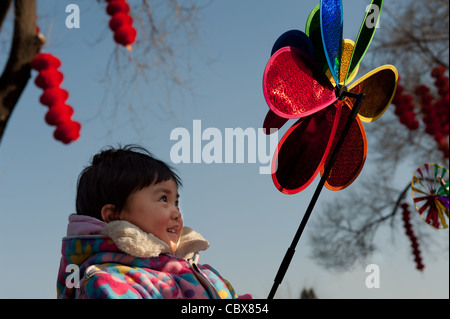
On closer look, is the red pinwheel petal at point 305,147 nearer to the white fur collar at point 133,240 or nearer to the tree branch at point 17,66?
the white fur collar at point 133,240

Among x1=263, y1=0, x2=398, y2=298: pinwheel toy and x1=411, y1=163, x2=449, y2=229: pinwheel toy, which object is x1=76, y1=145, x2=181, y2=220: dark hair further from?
x1=411, y1=163, x2=449, y2=229: pinwheel toy

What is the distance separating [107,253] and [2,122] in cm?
115

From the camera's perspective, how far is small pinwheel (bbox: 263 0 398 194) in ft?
5.65

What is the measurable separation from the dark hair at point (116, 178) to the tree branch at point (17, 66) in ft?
2.74

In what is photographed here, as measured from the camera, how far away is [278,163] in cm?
183

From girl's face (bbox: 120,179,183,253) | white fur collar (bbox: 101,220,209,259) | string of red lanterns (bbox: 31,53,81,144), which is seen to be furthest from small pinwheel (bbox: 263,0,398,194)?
string of red lanterns (bbox: 31,53,81,144)

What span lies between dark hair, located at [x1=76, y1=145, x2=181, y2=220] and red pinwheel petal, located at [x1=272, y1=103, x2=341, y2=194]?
0.39 m

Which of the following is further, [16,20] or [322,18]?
[16,20]

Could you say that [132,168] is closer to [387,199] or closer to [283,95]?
[283,95]

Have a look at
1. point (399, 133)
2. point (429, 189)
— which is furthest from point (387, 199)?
point (429, 189)

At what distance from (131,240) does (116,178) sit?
0.26 metres

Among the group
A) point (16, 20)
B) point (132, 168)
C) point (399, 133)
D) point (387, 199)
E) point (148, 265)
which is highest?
point (399, 133)

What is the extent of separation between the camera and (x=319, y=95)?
1.79 m

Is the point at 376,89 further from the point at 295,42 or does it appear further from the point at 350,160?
the point at 295,42
